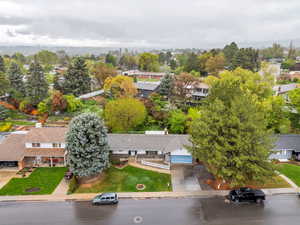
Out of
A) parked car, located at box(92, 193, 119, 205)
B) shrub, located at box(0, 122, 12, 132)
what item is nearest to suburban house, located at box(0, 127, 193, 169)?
parked car, located at box(92, 193, 119, 205)

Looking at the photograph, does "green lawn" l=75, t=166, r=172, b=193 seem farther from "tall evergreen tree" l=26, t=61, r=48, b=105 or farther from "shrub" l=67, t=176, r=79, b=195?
"tall evergreen tree" l=26, t=61, r=48, b=105

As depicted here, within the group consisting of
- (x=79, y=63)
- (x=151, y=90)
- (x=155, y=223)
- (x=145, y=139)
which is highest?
(x=79, y=63)

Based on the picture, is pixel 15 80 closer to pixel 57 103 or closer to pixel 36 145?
pixel 57 103

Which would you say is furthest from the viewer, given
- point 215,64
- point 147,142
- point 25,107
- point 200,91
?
point 215,64

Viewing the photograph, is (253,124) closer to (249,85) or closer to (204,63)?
(249,85)

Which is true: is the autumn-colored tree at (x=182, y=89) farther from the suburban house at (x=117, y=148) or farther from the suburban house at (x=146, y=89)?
the suburban house at (x=117, y=148)

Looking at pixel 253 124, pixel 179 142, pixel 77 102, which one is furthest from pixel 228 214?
pixel 77 102

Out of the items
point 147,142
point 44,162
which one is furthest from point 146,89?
point 44,162
